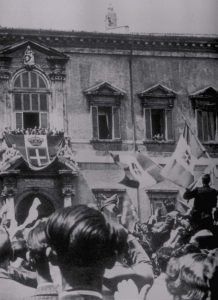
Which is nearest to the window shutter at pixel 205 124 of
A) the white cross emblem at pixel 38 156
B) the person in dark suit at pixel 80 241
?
the white cross emblem at pixel 38 156

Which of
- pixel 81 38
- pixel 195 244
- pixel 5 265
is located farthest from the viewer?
pixel 81 38

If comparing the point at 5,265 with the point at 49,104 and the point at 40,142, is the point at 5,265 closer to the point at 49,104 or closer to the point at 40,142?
the point at 40,142

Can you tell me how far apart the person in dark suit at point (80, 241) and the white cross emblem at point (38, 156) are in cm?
440

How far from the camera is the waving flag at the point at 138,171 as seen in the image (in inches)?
327

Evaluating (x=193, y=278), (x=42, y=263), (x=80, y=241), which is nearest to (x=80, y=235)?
(x=80, y=241)

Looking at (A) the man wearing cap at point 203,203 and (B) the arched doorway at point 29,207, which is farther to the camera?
(A) the man wearing cap at point 203,203

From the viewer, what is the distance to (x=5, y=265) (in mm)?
6191

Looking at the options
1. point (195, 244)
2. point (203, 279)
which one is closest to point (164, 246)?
point (195, 244)

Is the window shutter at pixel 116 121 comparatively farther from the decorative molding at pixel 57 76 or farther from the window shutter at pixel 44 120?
the window shutter at pixel 44 120

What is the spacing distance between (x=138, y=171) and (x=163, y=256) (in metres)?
1.03

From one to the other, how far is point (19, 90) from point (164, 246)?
252 centimetres

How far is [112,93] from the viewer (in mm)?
8797

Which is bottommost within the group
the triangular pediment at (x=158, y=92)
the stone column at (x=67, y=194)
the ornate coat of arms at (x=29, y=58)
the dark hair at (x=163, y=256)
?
the dark hair at (x=163, y=256)

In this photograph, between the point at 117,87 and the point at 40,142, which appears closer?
the point at 40,142
